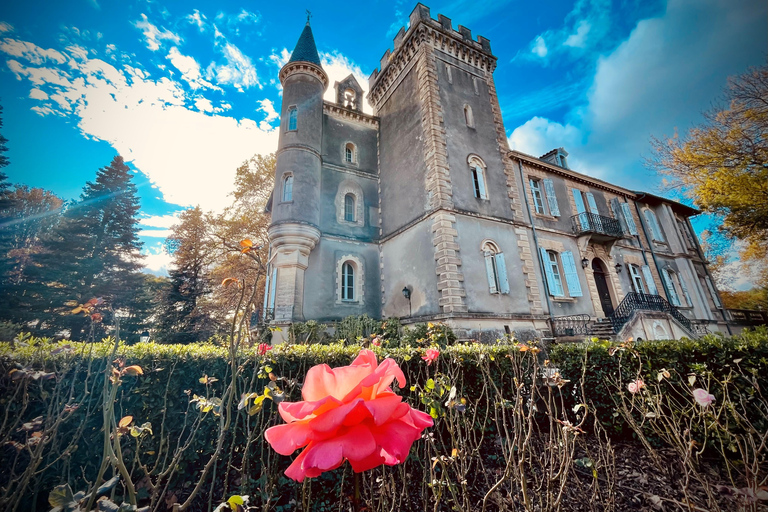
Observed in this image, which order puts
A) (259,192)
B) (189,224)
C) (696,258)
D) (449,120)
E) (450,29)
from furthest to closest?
(259,192) < (189,224) < (696,258) < (450,29) < (449,120)

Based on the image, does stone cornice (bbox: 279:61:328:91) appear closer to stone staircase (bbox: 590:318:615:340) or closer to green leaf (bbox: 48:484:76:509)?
stone staircase (bbox: 590:318:615:340)

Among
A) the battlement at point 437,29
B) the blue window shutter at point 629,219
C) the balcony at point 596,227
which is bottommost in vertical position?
the balcony at point 596,227

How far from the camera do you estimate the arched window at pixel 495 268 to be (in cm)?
1153

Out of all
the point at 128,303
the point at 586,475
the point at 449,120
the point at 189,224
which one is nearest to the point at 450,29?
the point at 449,120

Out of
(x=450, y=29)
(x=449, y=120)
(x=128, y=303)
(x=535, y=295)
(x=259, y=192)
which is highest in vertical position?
(x=450, y=29)

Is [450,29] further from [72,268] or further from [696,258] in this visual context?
[72,268]

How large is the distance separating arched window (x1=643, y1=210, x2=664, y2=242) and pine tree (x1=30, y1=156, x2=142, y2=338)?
28891 millimetres

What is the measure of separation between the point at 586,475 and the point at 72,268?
23.7m

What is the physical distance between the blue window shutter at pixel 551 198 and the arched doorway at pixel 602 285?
3.29m

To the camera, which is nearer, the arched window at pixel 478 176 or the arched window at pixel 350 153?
the arched window at pixel 478 176

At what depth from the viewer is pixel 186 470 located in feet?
11.3

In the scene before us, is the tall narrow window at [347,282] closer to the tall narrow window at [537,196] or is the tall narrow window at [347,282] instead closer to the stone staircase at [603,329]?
the tall narrow window at [537,196]

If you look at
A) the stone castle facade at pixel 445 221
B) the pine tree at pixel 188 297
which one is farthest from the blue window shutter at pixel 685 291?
the pine tree at pixel 188 297

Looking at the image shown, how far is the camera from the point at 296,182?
13320 millimetres
